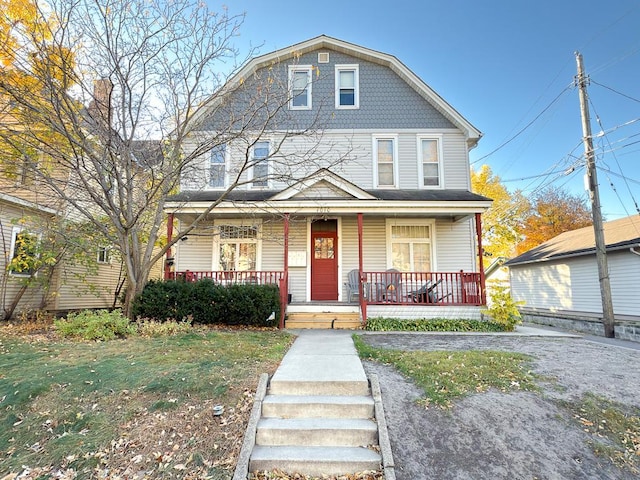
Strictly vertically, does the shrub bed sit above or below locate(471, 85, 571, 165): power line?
below

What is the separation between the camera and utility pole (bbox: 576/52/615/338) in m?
10.4

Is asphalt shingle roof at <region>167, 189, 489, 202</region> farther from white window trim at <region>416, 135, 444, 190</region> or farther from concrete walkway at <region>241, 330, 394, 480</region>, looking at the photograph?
concrete walkway at <region>241, 330, 394, 480</region>

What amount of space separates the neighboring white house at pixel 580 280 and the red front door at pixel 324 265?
939cm

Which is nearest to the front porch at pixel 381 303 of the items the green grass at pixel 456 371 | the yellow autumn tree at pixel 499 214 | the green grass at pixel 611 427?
the green grass at pixel 456 371

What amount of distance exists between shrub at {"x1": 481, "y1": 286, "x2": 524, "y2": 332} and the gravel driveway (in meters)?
3.63

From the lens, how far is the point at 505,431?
3.44 meters

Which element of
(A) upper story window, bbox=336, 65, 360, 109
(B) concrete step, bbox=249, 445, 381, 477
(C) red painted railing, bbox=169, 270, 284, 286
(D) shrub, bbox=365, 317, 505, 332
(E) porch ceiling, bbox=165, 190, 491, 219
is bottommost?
(B) concrete step, bbox=249, 445, 381, 477

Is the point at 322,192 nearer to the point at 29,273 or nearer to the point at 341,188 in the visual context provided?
the point at 341,188

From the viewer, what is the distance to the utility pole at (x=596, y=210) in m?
10.4

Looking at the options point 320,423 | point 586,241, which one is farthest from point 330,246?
point 586,241

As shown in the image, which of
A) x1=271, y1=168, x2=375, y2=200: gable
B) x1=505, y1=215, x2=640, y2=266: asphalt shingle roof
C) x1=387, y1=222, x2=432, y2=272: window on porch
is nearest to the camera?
x1=271, y1=168, x2=375, y2=200: gable

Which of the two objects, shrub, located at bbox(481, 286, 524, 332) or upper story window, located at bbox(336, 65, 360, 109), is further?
upper story window, located at bbox(336, 65, 360, 109)

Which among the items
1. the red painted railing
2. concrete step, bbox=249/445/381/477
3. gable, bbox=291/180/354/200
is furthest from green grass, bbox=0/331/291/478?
gable, bbox=291/180/354/200

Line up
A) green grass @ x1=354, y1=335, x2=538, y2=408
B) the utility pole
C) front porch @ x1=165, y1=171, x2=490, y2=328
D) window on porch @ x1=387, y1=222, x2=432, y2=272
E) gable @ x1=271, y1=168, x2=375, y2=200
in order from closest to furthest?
green grass @ x1=354, y1=335, x2=538, y2=408, gable @ x1=271, y1=168, x2=375, y2=200, front porch @ x1=165, y1=171, x2=490, y2=328, the utility pole, window on porch @ x1=387, y1=222, x2=432, y2=272
